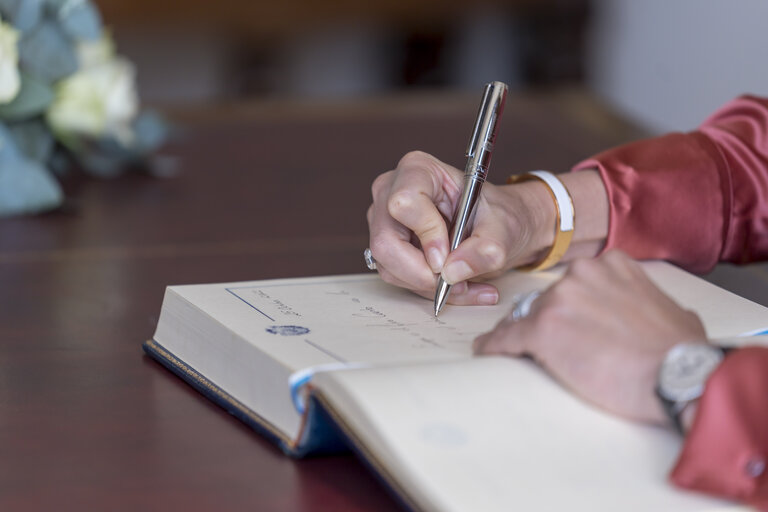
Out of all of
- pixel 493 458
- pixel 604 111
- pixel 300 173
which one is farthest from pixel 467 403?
pixel 604 111

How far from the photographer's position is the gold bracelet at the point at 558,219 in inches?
39.5

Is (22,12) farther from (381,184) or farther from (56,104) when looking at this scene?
(381,184)

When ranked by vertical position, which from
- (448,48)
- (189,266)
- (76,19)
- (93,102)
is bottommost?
(448,48)

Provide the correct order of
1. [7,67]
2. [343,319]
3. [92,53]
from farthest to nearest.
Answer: [92,53]
[7,67]
[343,319]

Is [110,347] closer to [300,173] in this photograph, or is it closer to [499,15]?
[300,173]

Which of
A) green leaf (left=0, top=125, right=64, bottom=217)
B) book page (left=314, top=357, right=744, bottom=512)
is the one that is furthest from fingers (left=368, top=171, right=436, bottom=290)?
green leaf (left=0, top=125, right=64, bottom=217)

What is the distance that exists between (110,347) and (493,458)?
1.44 ft

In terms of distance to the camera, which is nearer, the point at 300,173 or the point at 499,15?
the point at 300,173

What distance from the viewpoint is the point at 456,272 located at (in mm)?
838

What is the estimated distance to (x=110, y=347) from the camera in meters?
0.87

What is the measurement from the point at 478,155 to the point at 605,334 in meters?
0.31

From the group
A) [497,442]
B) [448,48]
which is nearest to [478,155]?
[497,442]

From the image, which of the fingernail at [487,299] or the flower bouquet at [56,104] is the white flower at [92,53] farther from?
the fingernail at [487,299]

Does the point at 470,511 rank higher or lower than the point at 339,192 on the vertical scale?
higher
